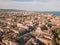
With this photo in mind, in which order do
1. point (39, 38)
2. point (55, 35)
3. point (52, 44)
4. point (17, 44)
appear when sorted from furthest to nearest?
point (39, 38)
point (17, 44)
point (55, 35)
point (52, 44)

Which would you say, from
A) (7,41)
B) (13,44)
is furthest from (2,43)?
(13,44)

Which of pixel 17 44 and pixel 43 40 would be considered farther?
pixel 43 40

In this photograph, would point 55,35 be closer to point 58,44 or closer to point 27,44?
point 58,44

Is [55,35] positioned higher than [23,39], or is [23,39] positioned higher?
[55,35]

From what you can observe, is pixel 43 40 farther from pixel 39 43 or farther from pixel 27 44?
pixel 27 44

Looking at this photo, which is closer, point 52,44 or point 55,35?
point 52,44

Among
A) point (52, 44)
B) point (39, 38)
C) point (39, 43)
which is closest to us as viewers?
point (52, 44)

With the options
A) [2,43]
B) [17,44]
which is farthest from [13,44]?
[2,43]

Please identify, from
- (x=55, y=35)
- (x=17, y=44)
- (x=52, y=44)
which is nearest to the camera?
(x=52, y=44)

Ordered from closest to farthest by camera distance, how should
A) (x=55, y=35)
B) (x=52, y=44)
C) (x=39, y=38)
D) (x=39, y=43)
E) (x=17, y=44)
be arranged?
(x=52, y=44)
(x=55, y=35)
(x=17, y=44)
(x=39, y=43)
(x=39, y=38)
